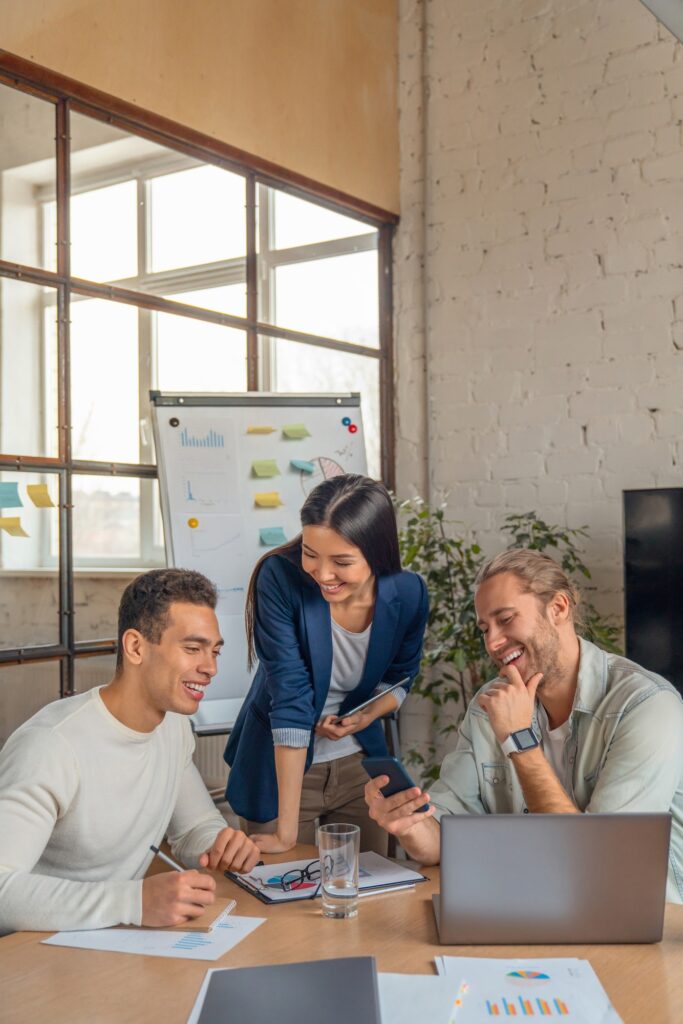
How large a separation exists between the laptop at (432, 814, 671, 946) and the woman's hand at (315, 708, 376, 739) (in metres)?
0.86

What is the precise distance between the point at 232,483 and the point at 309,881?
A: 1.67 m

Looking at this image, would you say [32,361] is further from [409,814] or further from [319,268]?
[409,814]

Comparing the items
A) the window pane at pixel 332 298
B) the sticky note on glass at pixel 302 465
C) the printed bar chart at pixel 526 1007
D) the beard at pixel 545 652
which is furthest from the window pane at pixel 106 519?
the printed bar chart at pixel 526 1007

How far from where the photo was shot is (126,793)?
174cm

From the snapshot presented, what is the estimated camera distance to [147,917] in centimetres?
146

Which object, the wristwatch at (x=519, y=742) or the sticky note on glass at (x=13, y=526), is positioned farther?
the sticky note on glass at (x=13, y=526)

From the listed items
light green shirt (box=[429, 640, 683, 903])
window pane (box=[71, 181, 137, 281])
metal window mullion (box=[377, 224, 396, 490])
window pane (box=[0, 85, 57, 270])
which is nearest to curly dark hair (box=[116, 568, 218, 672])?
light green shirt (box=[429, 640, 683, 903])

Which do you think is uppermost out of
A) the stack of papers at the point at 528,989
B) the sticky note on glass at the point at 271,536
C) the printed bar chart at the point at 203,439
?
the printed bar chart at the point at 203,439

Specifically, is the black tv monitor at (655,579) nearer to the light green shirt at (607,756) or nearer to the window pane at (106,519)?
the light green shirt at (607,756)

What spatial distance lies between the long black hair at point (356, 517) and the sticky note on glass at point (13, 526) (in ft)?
2.71

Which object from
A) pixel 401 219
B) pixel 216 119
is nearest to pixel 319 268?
pixel 401 219

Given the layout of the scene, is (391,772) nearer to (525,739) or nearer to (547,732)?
(525,739)

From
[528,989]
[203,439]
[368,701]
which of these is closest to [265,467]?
[203,439]

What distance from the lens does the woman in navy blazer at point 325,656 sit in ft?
6.93
